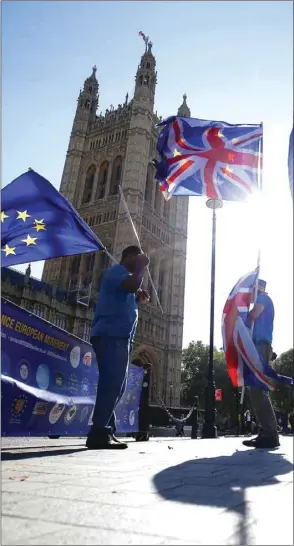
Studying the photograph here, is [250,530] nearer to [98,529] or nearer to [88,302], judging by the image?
[98,529]

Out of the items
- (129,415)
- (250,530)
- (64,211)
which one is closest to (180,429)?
(129,415)

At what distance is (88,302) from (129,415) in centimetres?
2653

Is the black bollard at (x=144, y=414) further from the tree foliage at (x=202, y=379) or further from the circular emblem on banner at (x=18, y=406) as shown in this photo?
the tree foliage at (x=202, y=379)

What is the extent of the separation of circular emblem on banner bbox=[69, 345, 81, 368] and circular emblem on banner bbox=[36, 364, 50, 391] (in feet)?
1.91

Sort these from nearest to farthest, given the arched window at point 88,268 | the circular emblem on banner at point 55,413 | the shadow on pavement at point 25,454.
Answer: the shadow on pavement at point 25,454
the circular emblem on banner at point 55,413
the arched window at point 88,268

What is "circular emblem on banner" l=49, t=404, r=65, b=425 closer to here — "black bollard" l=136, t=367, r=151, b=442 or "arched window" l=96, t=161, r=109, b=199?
"black bollard" l=136, t=367, r=151, b=442

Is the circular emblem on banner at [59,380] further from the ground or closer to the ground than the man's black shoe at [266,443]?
further from the ground

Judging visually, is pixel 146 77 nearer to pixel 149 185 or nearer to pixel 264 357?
pixel 149 185

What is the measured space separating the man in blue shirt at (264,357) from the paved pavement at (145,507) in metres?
2.74

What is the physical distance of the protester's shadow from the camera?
1475 millimetres

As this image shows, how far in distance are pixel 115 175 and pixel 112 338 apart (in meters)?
40.6

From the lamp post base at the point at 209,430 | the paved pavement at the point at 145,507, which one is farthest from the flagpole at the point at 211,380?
the paved pavement at the point at 145,507

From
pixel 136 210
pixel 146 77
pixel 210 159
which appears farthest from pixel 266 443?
pixel 146 77

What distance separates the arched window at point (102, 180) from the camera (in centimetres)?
4378
